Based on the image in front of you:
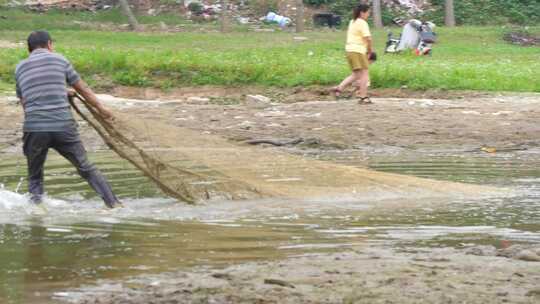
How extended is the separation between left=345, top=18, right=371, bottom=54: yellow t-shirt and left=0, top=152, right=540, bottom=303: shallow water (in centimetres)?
504

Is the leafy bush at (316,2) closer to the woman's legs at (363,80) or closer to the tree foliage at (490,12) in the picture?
the tree foliage at (490,12)

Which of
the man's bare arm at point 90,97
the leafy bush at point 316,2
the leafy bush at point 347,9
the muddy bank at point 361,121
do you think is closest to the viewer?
the man's bare arm at point 90,97

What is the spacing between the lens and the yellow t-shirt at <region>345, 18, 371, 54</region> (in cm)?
1599

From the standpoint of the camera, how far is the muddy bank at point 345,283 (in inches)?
223

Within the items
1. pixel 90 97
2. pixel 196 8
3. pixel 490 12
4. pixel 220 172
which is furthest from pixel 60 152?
pixel 490 12

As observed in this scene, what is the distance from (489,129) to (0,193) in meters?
7.70

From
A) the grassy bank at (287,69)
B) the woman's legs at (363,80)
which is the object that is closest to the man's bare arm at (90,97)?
the woman's legs at (363,80)

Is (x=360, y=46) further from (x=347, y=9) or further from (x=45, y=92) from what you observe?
(x=347, y=9)

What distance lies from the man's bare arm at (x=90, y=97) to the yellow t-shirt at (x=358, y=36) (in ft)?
22.9

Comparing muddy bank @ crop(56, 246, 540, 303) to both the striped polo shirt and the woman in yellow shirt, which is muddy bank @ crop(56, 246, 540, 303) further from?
the woman in yellow shirt

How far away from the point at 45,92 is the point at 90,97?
0.53 m

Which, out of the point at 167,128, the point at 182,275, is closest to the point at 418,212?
the point at 167,128

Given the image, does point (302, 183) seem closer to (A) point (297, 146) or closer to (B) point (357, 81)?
(A) point (297, 146)

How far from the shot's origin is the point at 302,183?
1011 centimetres
